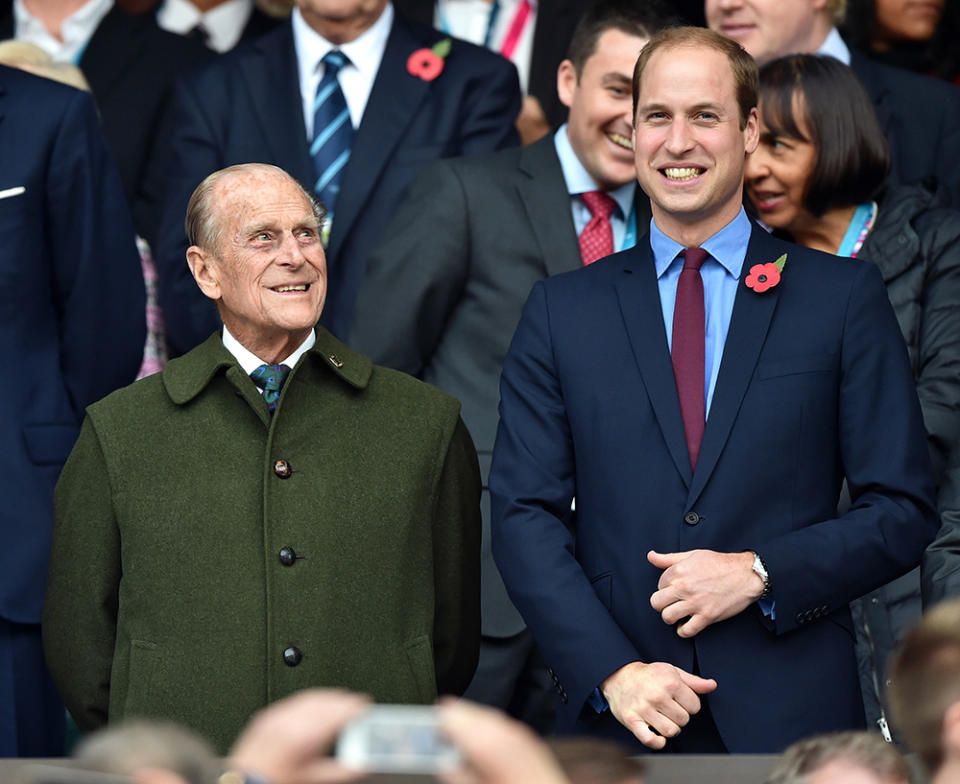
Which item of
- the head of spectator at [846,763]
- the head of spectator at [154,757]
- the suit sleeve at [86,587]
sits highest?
the head of spectator at [154,757]

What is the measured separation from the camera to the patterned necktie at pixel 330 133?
4.83 meters

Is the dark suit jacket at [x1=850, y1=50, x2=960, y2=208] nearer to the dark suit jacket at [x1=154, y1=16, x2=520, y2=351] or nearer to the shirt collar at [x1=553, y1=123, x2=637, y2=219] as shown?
the shirt collar at [x1=553, y1=123, x2=637, y2=219]

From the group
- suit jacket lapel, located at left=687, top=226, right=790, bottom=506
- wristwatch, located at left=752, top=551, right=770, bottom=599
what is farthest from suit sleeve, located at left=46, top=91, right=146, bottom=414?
wristwatch, located at left=752, top=551, right=770, bottom=599

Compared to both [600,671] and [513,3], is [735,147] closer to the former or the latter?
[600,671]

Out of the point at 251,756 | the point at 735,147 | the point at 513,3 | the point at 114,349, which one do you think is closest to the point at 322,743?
the point at 251,756

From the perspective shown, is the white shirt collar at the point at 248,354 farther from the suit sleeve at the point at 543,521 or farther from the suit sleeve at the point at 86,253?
the suit sleeve at the point at 86,253

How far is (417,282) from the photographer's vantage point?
428 cm

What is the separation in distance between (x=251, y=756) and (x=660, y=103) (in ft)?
7.06

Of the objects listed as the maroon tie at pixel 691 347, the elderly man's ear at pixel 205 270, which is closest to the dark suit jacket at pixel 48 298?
the elderly man's ear at pixel 205 270

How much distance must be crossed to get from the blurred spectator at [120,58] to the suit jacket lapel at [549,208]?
59.1 inches

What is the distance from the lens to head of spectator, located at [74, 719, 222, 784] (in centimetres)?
151

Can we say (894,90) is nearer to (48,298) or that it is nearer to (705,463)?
(705,463)

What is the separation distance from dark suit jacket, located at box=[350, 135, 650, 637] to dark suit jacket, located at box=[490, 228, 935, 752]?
2.94 feet

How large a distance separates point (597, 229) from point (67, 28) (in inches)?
87.6
